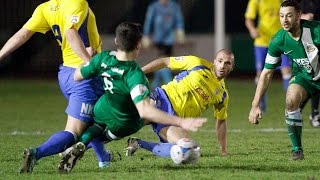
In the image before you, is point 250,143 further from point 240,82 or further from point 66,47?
point 240,82

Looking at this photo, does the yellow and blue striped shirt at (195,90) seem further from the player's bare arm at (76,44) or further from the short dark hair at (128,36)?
the short dark hair at (128,36)

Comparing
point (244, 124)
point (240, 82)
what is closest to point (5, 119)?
point (244, 124)

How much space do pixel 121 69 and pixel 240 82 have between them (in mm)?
15602

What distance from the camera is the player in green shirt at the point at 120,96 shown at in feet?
25.8

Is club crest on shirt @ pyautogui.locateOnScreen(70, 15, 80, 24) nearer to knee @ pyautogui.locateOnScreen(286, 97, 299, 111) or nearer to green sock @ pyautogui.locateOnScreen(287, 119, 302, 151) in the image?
knee @ pyautogui.locateOnScreen(286, 97, 299, 111)

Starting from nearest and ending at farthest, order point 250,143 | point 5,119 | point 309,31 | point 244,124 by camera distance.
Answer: point 309,31 → point 250,143 → point 244,124 → point 5,119

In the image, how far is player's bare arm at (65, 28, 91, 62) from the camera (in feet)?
27.9

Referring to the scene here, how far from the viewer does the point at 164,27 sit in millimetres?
20047

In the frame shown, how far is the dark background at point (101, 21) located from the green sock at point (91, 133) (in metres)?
16.5

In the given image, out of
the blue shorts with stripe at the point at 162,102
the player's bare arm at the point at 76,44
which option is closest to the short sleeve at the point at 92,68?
the player's bare arm at the point at 76,44

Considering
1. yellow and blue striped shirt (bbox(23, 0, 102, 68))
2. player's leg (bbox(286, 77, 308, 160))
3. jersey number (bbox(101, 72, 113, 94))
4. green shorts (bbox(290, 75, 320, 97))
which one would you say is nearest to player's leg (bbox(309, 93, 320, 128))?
green shorts (bbox(290, 75, 320, 97))

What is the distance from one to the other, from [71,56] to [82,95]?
20.8 inches

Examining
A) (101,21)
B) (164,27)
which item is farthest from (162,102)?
(101,21)

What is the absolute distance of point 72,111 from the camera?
28.3 ft
